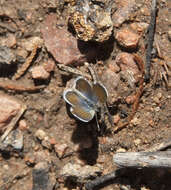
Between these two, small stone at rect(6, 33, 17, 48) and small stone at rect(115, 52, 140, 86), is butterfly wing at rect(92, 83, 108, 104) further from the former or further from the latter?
small stone at rect(6, 33, 17, 48)

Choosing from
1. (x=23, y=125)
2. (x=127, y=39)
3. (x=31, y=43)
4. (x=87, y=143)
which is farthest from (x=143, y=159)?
(x=31, y=43)

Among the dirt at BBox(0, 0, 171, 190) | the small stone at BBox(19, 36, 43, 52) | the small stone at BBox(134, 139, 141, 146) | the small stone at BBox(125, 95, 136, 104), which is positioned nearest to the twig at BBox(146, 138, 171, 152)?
the dirt at BBox(0, 0, 171, 190)

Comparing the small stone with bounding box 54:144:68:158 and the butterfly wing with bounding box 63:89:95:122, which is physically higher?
the butterfly wing with bounding box 63:89:95:122

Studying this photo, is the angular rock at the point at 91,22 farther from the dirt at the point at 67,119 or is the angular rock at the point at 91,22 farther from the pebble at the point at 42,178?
the pebble at the point at 42,178

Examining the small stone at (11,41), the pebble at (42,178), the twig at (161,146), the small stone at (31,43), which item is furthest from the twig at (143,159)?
the small stone at (11,41)

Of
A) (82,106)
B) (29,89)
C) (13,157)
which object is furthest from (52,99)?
(13,157)
